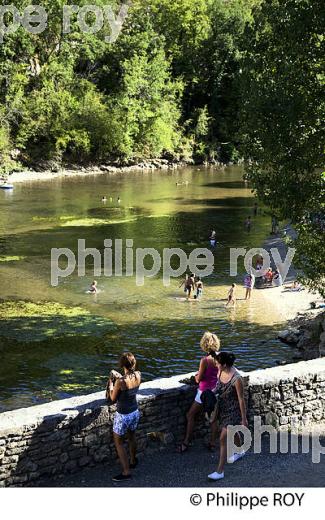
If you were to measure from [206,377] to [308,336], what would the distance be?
14.6m

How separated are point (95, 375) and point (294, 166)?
9.56m

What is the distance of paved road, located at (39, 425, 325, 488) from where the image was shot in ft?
32.7

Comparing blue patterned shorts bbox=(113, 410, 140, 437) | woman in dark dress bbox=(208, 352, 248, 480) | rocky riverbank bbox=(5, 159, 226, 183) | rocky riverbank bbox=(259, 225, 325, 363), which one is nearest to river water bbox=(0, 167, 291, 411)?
rocky riverbank bbox=(259, 225, 325, 363)

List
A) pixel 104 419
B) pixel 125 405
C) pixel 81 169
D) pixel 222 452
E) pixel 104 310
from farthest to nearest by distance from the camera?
pixel 81 169 → pixel 104 310 → pixel 104 419 → pixel 222 452 → pixel 125 405

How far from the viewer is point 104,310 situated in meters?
28.2

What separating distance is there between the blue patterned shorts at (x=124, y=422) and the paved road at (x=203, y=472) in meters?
0.83

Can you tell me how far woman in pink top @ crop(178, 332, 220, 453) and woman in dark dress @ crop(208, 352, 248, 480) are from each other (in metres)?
0.23

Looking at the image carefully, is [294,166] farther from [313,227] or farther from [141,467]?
[141,467]

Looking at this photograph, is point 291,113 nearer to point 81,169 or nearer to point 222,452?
point 222,452

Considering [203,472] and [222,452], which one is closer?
[222,452]

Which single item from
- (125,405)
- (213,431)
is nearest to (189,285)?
(213,431)

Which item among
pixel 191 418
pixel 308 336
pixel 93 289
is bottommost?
pixel 308 336

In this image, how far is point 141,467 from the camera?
10570 millimetres

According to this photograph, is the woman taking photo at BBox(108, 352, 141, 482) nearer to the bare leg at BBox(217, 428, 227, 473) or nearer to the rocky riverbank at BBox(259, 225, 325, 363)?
the bare leg at BBox(217, 428, 227, 473)
